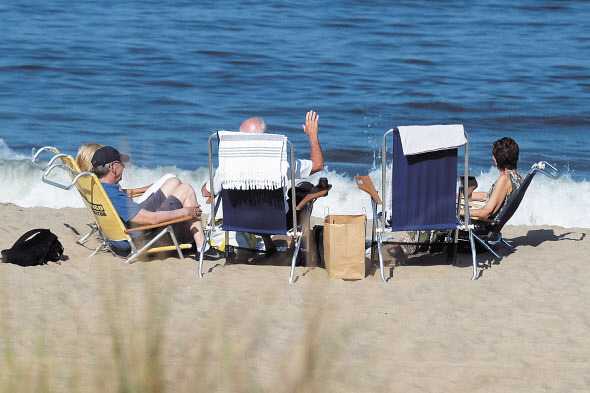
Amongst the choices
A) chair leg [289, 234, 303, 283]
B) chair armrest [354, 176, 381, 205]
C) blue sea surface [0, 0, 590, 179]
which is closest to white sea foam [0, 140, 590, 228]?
blue sea surface [0, 0, 590, 179]

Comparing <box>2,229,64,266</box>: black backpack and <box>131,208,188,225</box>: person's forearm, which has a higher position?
<box>131,208,188,225</box>: person's forearm

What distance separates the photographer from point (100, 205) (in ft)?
18.2

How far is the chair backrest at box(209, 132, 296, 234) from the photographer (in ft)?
17.6

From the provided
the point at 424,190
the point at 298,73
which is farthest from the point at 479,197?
the point at 298,73

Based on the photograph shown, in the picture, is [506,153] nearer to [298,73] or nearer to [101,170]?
[101,170]

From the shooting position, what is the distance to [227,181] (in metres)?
5.45

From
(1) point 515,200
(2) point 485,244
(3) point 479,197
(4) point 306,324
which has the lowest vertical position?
(2) point 485,244

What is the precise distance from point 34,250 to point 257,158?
1.76m

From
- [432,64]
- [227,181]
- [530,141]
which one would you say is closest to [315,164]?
[227,181]

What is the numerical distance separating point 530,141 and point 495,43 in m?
5.84

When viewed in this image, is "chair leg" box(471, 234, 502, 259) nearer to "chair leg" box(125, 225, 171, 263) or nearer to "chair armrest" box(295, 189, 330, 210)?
"chair armrest" box(295, 189, 330, 210)

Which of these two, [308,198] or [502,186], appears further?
[502,186]

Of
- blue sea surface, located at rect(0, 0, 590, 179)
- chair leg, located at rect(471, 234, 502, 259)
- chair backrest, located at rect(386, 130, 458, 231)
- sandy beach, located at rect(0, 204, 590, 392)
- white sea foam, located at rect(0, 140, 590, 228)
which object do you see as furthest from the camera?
blue sea surface, located at rect(0, 0, 590, 179)

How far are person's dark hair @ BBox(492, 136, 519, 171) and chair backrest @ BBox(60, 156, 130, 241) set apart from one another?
275cm
